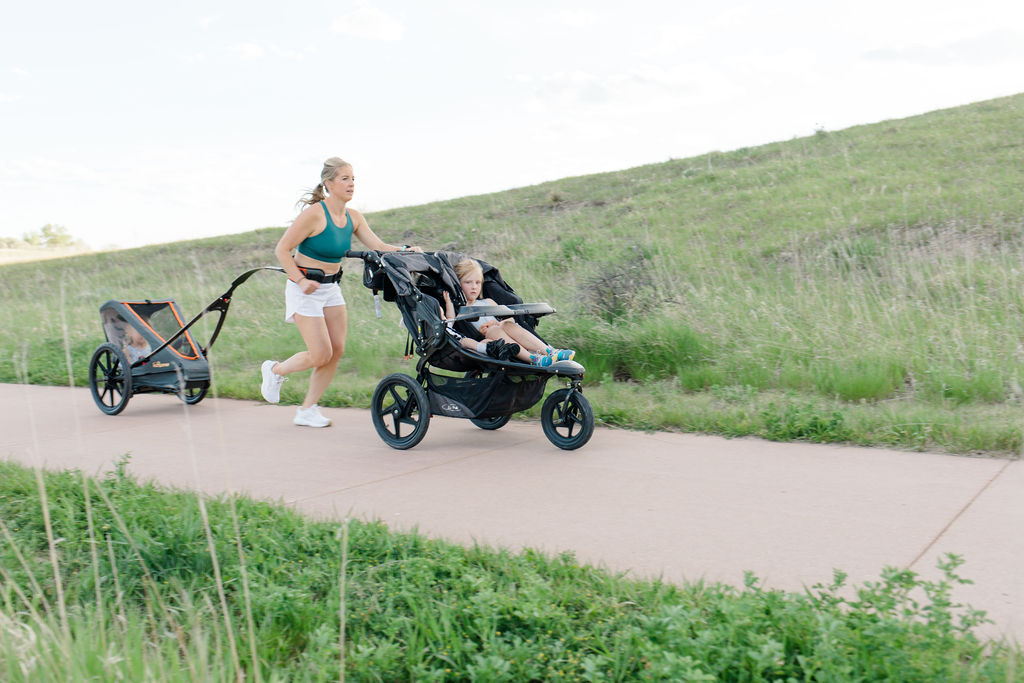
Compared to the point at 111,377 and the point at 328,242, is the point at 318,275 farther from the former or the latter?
the point at 111,377

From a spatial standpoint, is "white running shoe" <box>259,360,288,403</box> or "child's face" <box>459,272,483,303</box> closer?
"child's face" <box>459,272,483,303</box>

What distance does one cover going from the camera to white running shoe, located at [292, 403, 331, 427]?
7129mm

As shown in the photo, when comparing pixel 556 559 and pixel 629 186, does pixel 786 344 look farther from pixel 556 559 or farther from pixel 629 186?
pixel 629 186

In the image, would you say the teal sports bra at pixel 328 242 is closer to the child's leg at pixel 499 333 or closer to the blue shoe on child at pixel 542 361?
the child's leg at pixel 499 333

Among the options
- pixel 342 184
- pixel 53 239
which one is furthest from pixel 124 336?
pixel 53 239

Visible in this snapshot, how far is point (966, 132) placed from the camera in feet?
74.0

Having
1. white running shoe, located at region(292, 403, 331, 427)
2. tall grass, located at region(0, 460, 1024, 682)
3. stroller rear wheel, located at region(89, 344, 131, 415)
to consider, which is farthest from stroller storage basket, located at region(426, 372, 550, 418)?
stroller rear wheel, located at region(89, 344, 131, 415)

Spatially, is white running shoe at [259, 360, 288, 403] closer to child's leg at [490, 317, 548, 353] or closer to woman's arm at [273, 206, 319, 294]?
woman's arm at [273, 206, 319, 294]

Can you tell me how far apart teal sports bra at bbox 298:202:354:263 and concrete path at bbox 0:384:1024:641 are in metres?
1.39

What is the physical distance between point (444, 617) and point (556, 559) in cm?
66

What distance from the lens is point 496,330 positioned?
6.24 m

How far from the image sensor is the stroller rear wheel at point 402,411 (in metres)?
6.14

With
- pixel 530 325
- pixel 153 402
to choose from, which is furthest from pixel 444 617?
pixel 153 402

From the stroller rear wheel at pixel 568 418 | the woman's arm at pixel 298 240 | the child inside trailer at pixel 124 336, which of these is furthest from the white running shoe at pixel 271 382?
the stroller rear wheel at pixel 568 418
